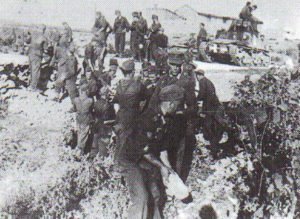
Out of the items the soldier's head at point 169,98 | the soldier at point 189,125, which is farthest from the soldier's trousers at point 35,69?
the soldier's head at point 169,98

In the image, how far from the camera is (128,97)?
17.8 feet

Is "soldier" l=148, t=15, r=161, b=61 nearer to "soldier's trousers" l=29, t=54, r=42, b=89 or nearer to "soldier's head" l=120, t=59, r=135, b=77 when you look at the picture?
"soldier's trousers" l=29, t=54, r=42, b=89

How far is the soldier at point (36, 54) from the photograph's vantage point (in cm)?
1089

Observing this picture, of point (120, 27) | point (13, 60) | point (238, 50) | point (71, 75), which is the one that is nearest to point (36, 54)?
point (71, 75)

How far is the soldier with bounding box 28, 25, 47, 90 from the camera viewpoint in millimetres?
10888

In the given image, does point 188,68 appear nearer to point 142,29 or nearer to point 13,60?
point 142,29

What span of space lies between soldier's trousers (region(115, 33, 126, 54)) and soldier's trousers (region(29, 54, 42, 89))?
3.13m

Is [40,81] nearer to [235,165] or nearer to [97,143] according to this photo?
[97,143]

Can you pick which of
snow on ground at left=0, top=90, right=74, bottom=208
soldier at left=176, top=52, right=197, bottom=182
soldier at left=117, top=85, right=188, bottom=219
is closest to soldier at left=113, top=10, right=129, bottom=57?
snow on ground at left=0, top=90, right=74, bottom=208

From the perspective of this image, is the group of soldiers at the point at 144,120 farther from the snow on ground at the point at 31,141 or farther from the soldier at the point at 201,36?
the soldier at the point at 201,36

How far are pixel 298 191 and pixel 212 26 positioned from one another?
27.3m

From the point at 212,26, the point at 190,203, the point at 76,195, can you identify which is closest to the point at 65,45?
the point at 76,195

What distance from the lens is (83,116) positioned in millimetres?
7422

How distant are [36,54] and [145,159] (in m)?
7.18
